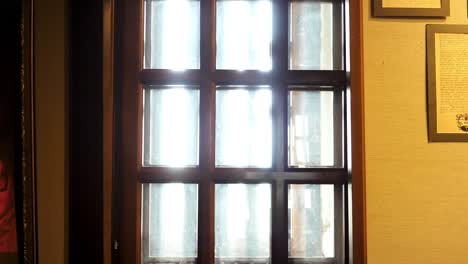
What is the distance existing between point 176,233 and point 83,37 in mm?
689

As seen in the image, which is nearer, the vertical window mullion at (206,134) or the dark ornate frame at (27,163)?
the dark ornate frame at (27,163)

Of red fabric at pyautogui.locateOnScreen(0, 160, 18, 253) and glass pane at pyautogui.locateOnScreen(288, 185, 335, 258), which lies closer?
red fabric at pyautogui.locateOnScreen(0, 160, 18, 253)

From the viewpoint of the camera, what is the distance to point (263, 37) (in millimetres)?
1235

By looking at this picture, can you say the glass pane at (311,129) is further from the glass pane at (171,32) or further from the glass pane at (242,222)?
the glass pane at (171,32)

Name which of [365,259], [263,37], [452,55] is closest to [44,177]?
[263,37]

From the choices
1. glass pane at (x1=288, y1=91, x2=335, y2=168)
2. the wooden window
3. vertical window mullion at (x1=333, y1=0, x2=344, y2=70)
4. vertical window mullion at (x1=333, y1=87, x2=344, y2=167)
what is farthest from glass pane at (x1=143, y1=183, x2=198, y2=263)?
vertical window mullion at (x1=333, y1=0, x2=344, y2=70)

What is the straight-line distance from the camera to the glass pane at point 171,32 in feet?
4.06

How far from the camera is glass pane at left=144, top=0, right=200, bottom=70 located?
48.7 inches

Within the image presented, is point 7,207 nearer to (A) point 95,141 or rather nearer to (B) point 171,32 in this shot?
(A) point 95,141

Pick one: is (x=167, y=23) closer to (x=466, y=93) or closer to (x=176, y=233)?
(x=176, y=233)

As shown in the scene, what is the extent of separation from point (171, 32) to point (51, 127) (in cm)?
49

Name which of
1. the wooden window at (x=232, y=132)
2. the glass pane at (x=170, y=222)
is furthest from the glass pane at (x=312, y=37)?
the glass pane at (x=170, y=222)

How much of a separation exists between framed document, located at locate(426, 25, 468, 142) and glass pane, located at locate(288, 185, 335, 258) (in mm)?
385

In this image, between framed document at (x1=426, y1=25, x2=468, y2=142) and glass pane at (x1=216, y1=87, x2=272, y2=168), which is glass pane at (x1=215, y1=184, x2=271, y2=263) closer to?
glass pane at (x1=216, y1=87, x2=272, y2=168)
